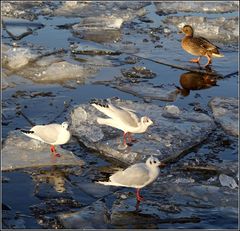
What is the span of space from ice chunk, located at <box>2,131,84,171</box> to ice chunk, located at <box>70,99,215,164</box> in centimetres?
44

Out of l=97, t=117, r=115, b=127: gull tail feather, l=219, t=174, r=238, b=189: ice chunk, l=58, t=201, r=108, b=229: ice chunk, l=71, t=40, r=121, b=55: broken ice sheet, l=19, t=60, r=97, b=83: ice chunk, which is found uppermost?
l=58, t=201, r=108, b=229: ice chunk

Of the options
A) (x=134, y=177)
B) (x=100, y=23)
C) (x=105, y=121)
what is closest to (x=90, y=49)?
(x=100, y=23)

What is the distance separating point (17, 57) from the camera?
9.23 metres

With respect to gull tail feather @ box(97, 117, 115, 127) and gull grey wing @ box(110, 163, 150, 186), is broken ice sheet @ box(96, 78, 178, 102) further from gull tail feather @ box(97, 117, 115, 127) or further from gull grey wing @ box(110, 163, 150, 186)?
gull grey wing @ box(110, 163, 150, 186)

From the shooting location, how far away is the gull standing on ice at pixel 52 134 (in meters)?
5.96

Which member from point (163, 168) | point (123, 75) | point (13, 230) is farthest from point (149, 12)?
point (13, 230)

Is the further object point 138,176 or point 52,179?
point 52,179

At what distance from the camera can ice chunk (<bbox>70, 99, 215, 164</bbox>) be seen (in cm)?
626

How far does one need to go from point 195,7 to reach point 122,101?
6847 millimetres

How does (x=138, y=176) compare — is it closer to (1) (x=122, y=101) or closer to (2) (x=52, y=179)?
(2) (x=52, y=179)

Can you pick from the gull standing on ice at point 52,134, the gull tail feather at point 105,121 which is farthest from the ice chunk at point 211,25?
the gull standing on ice at point 52,134

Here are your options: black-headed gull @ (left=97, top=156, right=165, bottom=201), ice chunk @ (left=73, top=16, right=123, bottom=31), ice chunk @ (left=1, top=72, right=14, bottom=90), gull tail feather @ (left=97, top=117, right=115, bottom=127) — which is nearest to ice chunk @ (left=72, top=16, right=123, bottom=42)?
ice chunk @ (left=73, top=16, right=123, bottom=31)

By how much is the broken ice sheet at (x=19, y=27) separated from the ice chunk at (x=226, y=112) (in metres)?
4.64

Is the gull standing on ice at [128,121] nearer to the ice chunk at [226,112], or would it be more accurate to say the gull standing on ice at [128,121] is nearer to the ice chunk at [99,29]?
the ice chunk at [226,112]
